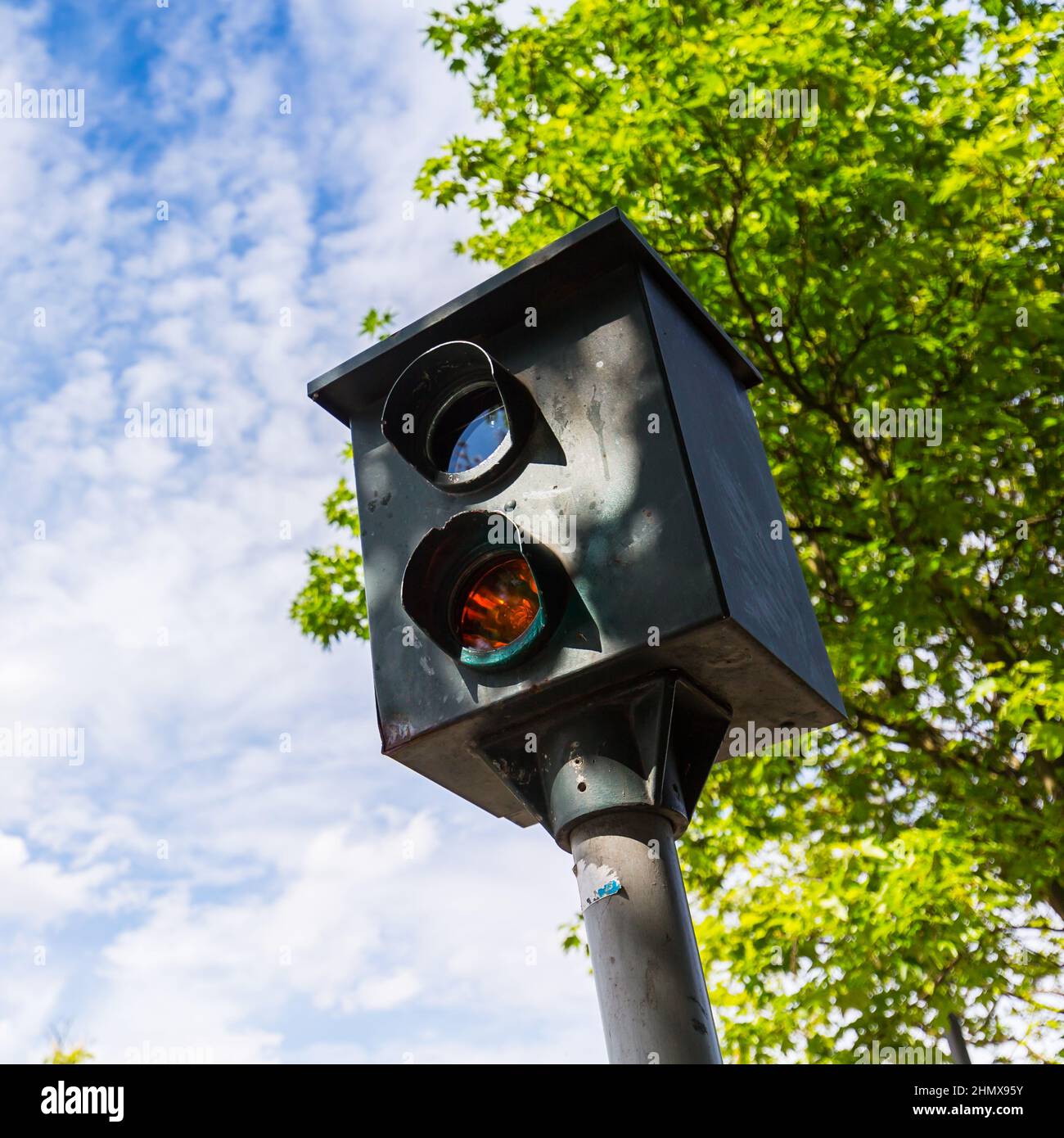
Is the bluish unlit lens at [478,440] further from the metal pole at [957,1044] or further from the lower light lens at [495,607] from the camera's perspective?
the metal pole at [957,1044]

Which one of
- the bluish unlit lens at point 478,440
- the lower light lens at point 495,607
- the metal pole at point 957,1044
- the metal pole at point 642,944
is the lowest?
the metal pole at point 957,1044

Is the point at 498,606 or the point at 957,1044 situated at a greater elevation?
the point at 498,606

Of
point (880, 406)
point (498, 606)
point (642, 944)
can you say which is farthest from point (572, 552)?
point (880, 406)

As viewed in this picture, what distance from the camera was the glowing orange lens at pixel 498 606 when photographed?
212 cm

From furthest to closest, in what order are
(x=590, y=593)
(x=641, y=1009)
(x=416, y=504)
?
(x=416, y=504), (x=590, y=593), (x=641, y=1009)

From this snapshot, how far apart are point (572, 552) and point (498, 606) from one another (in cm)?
21

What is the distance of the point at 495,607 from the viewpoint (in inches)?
85.4

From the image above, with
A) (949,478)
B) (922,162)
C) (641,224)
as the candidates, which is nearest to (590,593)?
(949,478)

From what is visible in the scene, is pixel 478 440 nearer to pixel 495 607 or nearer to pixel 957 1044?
pixel 495 607

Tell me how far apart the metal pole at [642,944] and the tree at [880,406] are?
3005mm

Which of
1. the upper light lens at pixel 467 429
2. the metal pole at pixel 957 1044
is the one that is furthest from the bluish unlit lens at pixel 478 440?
the metal pole at pixel 957 1044
